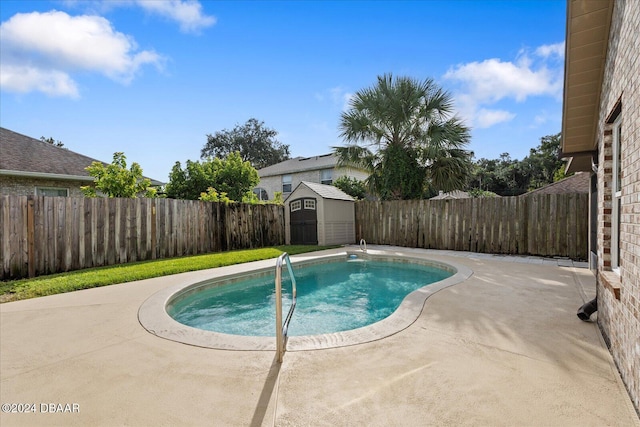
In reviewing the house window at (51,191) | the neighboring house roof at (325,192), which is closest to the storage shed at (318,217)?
the neighboring house roof at (325,192)

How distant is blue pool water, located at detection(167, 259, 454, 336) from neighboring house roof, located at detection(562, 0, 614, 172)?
386cm

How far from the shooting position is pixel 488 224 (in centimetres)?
972

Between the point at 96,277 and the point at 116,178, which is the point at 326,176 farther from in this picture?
the point at 96,277

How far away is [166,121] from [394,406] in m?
14.3

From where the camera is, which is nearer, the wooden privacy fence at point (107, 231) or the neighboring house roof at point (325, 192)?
the wooden privacy fence at point (107, 231)

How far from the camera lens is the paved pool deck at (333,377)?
191 cm

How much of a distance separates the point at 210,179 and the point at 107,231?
10.1 meters

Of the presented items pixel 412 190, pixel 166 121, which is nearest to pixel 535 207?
pixel 412 190

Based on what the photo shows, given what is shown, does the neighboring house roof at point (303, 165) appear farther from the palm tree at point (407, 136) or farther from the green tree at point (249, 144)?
the green tree at point (249, 144)

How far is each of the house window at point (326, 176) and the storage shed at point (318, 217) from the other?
7.25 meters

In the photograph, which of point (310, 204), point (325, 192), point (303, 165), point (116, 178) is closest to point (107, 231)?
point (116, 178)

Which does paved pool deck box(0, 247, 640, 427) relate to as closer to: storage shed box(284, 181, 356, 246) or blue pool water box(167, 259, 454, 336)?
blue pool water box(167, 259, 454, 336)

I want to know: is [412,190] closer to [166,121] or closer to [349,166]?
[349,166]

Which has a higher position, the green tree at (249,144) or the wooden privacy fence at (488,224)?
the green tree at (249,144)
